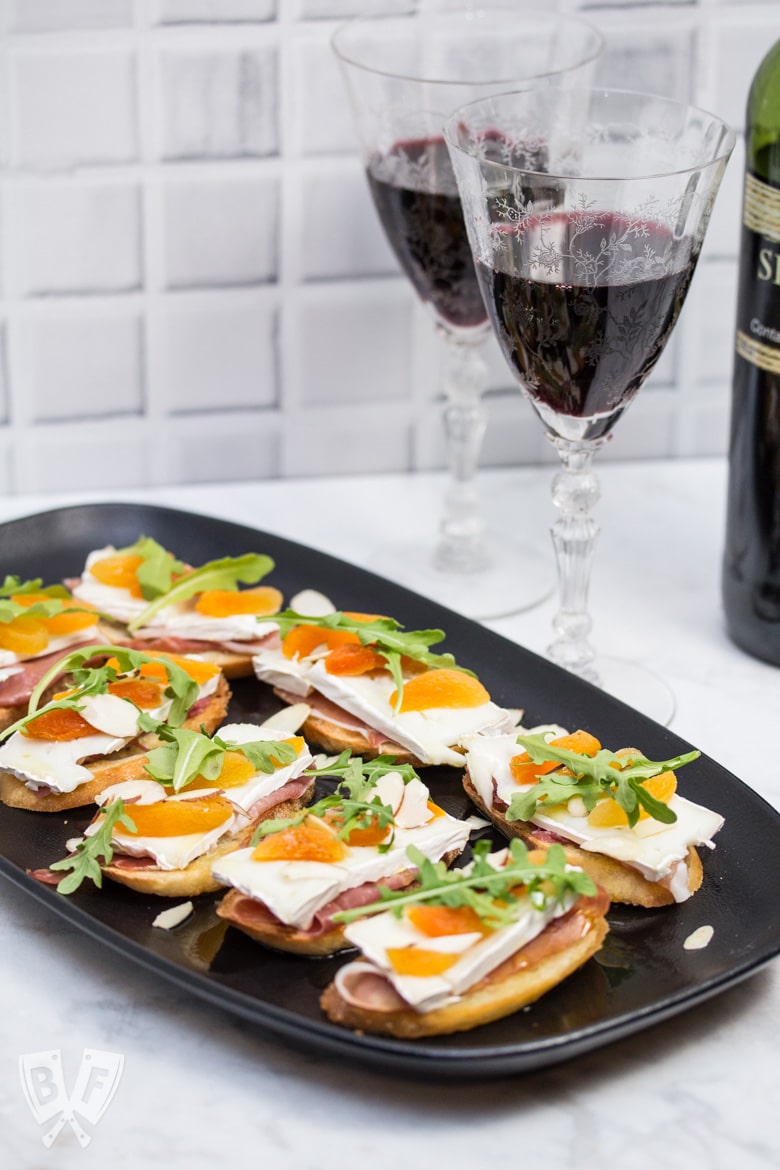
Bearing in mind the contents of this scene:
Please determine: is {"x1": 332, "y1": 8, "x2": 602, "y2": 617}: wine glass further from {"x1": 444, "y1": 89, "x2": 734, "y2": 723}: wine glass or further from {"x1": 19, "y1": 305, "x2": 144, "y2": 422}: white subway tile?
{"x1": 19, "y1": 305, "x2": 144, "y2": 422}: white subway tile

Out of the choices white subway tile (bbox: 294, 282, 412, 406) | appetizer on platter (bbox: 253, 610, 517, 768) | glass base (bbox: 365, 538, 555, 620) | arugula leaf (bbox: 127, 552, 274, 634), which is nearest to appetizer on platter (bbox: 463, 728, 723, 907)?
appetizer on platter (bbox: 253, 610, 517, 768)

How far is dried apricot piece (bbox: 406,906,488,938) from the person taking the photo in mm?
990

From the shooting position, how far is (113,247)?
1.87 metres

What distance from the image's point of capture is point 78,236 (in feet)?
6.10

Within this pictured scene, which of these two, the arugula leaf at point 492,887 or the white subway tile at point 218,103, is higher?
the white subway tile at point 218,103

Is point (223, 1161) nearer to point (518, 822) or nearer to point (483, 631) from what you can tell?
point (518, 822)

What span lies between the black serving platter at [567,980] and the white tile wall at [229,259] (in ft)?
2.05

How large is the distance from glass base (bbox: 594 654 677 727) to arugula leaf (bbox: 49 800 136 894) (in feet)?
1.86

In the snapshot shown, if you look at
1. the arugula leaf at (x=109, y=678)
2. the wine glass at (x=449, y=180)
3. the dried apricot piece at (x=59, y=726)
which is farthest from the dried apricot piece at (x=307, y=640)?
the wine glass at (x=449, y=180)

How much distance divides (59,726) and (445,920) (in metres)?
0.44

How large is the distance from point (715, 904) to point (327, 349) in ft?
3.55

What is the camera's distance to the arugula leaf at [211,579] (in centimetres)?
151

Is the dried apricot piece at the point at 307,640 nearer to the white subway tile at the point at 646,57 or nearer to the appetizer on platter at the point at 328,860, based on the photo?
the appetizer on platter at the point at 328,860

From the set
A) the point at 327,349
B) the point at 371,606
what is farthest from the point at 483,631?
the point at 327,349
